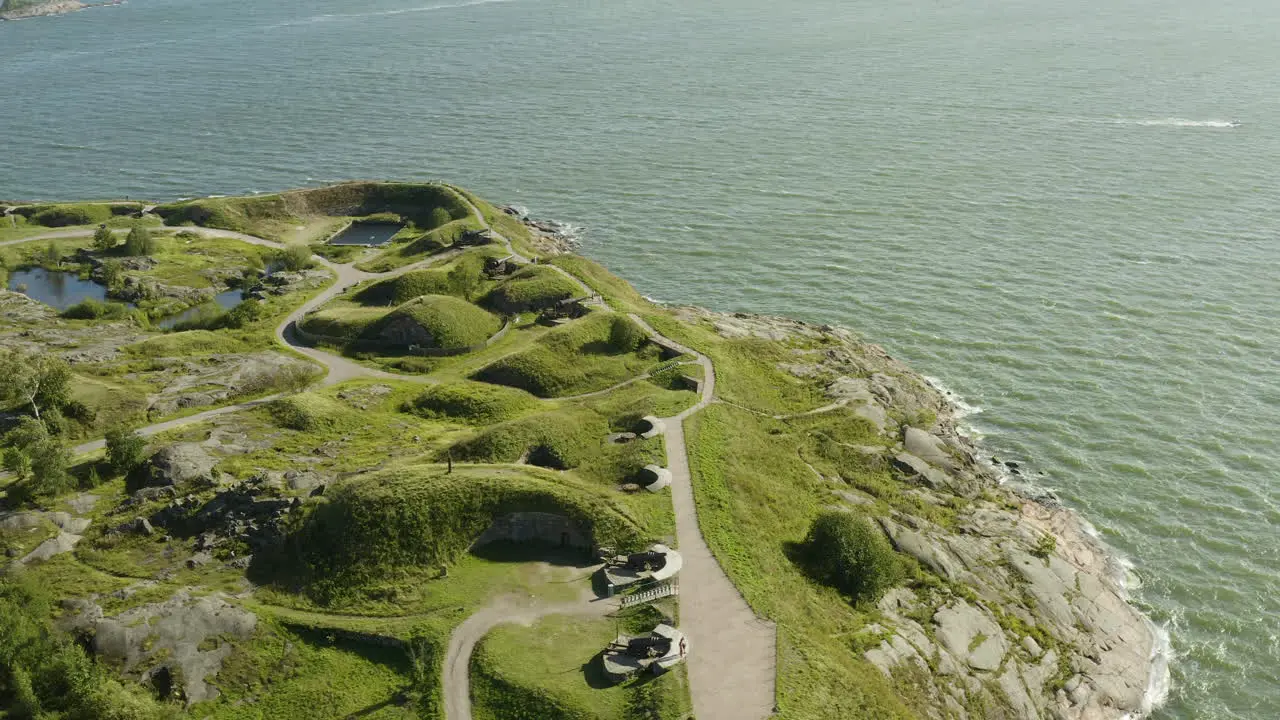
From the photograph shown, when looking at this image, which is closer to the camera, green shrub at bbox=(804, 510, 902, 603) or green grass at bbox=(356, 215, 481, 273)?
green shrub at bbox=(804, 510, 902, 603)

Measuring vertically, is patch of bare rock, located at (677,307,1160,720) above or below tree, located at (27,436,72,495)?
below

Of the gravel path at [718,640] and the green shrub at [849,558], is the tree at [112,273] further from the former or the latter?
the green shrub at [849,558]

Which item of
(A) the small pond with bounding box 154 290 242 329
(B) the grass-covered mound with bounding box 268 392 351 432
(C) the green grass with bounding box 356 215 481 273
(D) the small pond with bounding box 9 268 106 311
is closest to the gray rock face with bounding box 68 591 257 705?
(B) the grass-covered mound with bounding box 268 392 351 432

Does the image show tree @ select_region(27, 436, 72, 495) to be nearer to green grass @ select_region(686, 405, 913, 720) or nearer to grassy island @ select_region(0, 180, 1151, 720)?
grassy island @ select_region(0, 180, 1151, 720)

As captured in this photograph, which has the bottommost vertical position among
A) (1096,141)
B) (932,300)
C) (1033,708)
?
(1033,708)

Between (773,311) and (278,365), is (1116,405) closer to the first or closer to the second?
(773,311)

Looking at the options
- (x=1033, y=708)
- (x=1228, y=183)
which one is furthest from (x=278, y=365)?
(x=1228, y=183)
